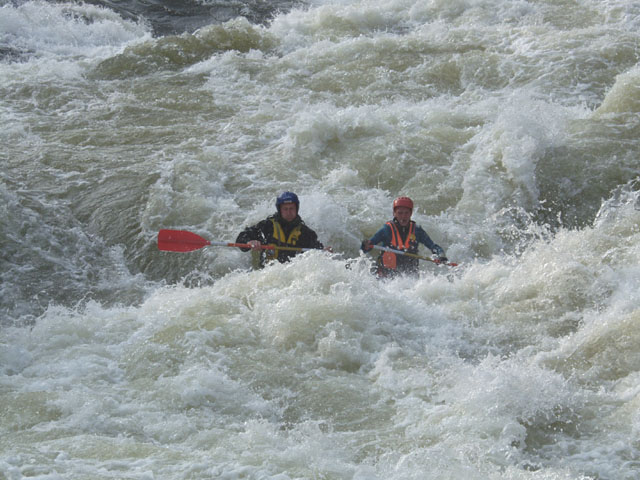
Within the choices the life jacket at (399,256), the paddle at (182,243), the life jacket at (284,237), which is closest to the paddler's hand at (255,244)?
the paddle at (182,243)

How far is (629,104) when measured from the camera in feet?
32.8

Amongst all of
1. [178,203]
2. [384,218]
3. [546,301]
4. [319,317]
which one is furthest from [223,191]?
[546,301]

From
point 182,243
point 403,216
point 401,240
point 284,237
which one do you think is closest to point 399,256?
point 401,240

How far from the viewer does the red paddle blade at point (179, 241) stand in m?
7.39

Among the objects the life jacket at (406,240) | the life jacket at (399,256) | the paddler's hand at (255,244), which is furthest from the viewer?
the life jacket at (406,240)

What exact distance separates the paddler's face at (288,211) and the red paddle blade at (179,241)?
2.64 ft

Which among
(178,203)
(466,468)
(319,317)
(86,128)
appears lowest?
(466,468)

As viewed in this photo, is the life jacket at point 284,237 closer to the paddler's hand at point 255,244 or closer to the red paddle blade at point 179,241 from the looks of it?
the paddler's hand at point 255,244

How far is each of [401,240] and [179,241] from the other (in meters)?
2.26

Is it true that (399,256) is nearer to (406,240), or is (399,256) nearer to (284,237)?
(406,240)

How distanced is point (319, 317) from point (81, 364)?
1.86 meters

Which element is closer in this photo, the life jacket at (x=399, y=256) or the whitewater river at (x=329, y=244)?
the whitewater river at (x=329, y=244)

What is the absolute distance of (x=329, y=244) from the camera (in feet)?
27.4

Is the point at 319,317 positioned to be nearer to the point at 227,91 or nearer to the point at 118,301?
the point at 118,301
